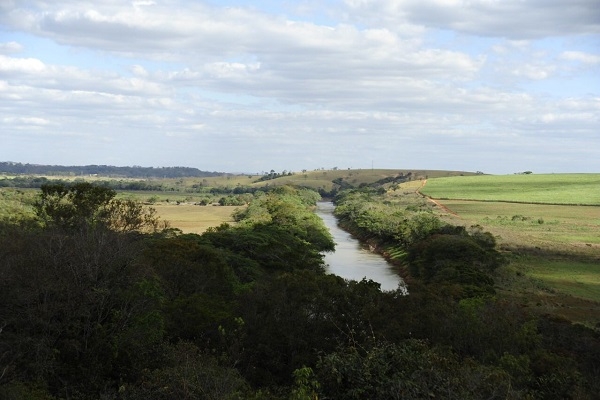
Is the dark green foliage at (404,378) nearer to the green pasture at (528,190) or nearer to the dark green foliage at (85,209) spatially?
the dark green foliage at (85,209)

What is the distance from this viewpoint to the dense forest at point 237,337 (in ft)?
58.2

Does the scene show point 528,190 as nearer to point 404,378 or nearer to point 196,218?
point 196,218

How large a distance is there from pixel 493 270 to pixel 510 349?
1465 inches

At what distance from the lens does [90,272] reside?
23.9 meters

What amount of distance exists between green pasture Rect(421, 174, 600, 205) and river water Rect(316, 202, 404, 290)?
66.6 meters

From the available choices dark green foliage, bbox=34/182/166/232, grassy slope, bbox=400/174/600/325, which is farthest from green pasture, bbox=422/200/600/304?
dark green foliage, bbox=34/182/166/232

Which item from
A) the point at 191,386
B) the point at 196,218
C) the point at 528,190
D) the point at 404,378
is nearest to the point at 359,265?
the point at 196,218

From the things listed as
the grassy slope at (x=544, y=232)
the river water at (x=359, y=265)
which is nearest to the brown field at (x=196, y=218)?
the river water at (x=359, y=265)

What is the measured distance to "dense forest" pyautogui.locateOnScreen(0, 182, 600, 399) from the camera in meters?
17.7

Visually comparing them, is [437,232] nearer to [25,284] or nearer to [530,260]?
[530,260]

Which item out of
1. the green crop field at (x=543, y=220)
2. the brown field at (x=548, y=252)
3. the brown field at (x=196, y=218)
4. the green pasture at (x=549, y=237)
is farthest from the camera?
the brown field at (x=196, y=218)

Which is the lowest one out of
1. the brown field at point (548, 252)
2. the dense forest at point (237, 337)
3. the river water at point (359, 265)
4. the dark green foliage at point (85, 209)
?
the river water at point (359, 265)

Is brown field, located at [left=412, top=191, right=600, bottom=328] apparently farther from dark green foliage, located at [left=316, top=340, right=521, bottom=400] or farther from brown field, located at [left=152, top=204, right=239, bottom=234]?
brown field, located at [left=152, top=204, right=239, bottom=234]

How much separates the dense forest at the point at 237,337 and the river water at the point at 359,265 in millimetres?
25716
